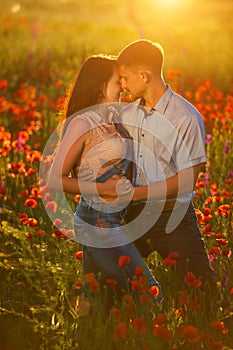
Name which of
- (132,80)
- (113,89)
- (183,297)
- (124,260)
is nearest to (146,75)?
(132,80)

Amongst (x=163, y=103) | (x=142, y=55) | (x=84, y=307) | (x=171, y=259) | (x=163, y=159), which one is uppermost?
(x=142, y=55)

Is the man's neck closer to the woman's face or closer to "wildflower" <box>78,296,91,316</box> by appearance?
the woman's face

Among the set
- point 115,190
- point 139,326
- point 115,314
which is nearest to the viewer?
point 139,326

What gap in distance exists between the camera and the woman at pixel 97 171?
3.70 m

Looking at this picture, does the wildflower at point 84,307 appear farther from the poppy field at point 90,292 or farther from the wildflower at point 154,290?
the wildflower at point 154,290

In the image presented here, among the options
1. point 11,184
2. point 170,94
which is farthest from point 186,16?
point 170,94

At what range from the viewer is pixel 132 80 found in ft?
12.8

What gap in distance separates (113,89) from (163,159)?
0.45 m

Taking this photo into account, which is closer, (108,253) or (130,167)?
(108,253)

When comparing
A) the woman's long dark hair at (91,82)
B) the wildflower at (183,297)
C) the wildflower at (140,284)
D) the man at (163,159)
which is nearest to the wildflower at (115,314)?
the wildflower at (140,284)

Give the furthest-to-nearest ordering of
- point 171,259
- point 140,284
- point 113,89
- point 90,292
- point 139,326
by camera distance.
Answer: point 113,89 → point 90,292 → point 171,259 → point 140,284 → point 139,326

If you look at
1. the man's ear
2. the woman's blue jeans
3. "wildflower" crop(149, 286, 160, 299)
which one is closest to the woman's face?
the man's ear

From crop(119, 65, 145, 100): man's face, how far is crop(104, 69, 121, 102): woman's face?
3cm

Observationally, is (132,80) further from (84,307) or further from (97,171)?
(84,307)
